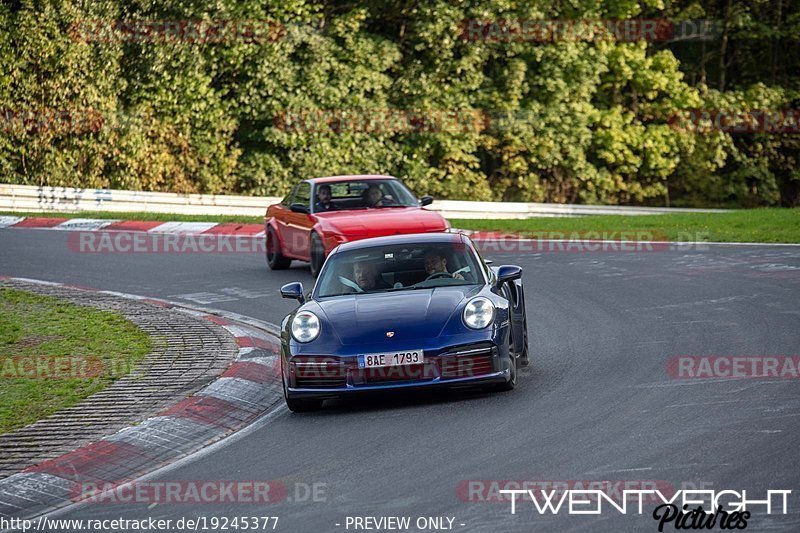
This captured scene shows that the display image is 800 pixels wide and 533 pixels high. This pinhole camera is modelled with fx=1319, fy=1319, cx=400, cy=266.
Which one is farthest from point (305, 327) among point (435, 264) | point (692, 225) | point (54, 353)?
point (692, 225)

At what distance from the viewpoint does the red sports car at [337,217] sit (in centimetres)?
1666

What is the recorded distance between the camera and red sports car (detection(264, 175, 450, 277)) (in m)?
16.7

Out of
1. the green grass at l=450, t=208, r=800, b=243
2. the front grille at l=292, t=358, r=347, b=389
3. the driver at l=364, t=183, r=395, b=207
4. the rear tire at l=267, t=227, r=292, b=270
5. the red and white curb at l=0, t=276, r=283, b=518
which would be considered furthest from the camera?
the green grass at l=450, t=208, r=800, b=243

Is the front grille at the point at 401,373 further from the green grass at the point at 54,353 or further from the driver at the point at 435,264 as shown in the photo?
the green grass at the point at 54,353

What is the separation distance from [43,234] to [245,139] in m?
13.2

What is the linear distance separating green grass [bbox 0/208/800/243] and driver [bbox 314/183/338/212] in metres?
6.02

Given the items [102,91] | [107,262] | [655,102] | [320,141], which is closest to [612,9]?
[655,102]

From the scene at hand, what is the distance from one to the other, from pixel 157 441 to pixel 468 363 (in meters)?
2.20

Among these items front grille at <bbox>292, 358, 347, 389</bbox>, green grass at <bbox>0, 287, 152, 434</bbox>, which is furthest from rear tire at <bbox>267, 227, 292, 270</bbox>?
front grille at <bbox>292, 358, 347, 389</bbox>

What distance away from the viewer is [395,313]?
9.54 meters

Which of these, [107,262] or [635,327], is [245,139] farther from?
[635,327]

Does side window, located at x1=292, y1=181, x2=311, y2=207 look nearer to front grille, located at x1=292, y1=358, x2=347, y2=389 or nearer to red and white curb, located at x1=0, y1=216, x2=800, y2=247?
red and white curb, located at x1=0, y1=216, x2=800, y2=247

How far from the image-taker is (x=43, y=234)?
24.0 m

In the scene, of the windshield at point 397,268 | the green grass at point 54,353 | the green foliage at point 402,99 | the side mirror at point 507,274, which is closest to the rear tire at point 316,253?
the green grass at point 54,353
